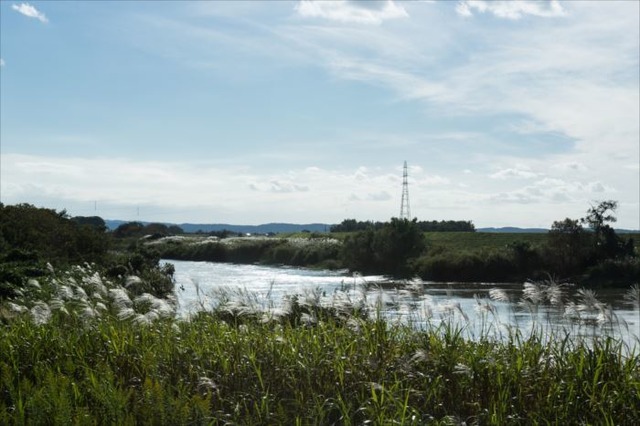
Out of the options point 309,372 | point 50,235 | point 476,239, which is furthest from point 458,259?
point 309,372

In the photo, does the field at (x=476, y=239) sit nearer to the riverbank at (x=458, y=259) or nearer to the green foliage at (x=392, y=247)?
the riverbank at (x=458, y=259)

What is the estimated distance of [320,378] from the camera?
7730 millimetres

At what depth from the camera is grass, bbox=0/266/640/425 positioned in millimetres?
6609

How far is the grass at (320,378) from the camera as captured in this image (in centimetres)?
661

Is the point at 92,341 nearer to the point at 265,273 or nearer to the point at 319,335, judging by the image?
the point at 319,335

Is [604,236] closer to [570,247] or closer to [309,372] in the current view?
[570,247]

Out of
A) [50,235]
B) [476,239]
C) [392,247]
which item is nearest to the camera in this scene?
[50,235]

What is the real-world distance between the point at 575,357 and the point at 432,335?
1.61 meters

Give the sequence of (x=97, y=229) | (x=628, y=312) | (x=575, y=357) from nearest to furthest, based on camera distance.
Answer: (x=575, y=357)
(x=628, y=312)
(x=97, y=229)

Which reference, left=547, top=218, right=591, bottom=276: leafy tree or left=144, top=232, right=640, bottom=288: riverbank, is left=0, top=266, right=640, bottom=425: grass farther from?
left=547, top=218, right=591, bottom=276: leafy tree

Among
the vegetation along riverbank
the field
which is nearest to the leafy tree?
the field

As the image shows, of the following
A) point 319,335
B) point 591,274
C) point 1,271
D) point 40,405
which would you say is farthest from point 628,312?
point 40,405

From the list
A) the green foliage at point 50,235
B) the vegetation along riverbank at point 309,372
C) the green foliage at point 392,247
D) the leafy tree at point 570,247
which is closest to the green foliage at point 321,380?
the vegetation along riverbank at point 309,372

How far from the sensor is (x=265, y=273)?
179 feet
